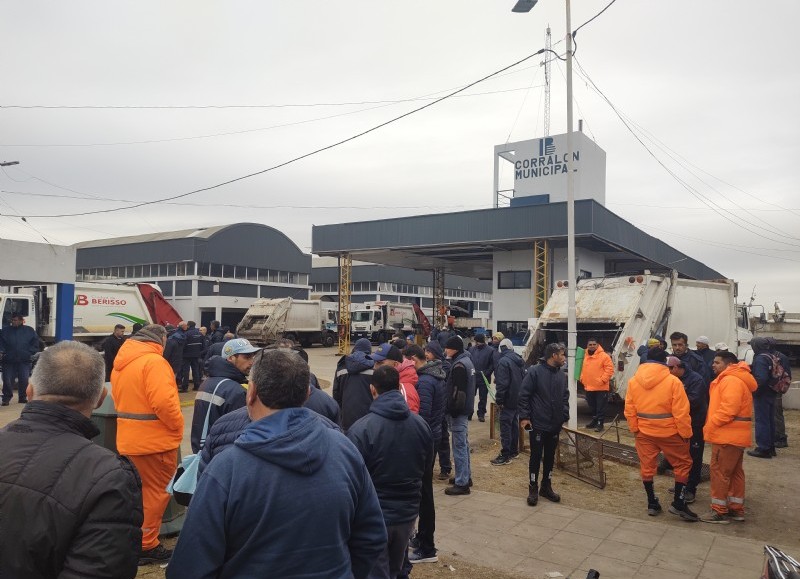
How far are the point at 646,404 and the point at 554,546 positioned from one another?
1.89 metres

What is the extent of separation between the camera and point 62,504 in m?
1.92

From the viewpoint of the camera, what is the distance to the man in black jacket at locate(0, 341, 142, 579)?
191 cm

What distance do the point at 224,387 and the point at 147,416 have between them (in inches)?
35.3

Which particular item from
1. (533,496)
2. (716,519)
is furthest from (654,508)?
(533,496)

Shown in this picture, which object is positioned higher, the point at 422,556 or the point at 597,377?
the point at 597,377

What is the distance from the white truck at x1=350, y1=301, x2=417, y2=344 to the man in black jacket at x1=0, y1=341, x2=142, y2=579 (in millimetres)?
36610

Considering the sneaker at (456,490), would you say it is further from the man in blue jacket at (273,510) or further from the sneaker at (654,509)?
the man in blue jacket at (273,510)

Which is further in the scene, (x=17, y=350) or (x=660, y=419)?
(x=17, y=350)

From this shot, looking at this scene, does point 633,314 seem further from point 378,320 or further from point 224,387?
point 378,320

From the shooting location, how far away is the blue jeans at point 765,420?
929 cm

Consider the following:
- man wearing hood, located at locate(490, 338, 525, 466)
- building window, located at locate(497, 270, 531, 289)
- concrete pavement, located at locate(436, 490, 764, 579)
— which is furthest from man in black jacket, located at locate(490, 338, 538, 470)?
building window, located at locate(497, 270, 531, 289)

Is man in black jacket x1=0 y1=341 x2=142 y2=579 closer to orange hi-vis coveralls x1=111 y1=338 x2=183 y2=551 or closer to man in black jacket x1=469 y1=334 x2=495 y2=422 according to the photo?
orange hi-vis coveralls x1=111 y1=338 x2=183 y2=551

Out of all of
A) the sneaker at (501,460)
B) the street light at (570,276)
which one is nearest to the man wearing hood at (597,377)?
the street light at (570,276)

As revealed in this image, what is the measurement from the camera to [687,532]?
602 centimetres
